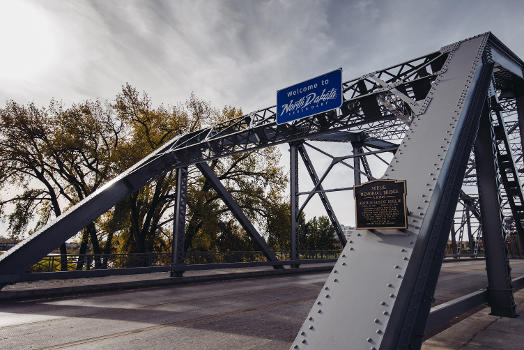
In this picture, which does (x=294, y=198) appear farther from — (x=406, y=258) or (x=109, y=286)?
(x=406, y=258)

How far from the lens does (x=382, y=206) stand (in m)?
3.89

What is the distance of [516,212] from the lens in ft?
30.6

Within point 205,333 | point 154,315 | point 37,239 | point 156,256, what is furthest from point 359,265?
point 156,256

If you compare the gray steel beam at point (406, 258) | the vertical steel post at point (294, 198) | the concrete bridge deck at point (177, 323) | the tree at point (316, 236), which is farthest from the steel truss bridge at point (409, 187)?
the tree at point (316, 236)

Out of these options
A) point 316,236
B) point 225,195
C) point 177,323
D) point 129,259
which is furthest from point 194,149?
point 316,236

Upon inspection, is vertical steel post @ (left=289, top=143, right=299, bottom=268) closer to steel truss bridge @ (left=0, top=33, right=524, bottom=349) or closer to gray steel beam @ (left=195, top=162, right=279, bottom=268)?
gray steel beam @ (left=195, top=162, right=279, bottom=268)

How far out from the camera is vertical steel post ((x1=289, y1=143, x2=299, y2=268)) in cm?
2106

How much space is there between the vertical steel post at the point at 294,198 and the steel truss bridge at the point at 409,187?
7.03 m

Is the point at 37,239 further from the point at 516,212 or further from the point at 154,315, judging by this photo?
the point at 516,212

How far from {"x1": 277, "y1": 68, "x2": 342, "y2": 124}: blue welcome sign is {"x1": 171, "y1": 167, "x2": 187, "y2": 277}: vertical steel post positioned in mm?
6210

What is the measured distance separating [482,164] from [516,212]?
3.61m

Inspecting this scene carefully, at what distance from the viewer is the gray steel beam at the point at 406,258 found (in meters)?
3.06

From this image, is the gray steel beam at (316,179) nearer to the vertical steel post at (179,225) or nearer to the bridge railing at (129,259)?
the bridge railing at (129,259)

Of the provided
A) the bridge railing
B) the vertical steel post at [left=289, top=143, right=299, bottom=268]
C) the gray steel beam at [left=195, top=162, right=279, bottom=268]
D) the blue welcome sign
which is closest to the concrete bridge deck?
the bridge railing
